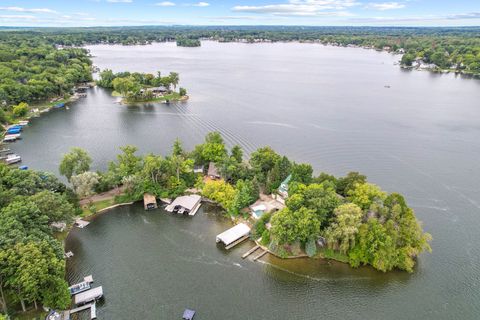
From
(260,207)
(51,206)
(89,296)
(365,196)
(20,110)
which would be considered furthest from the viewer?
(20,110)

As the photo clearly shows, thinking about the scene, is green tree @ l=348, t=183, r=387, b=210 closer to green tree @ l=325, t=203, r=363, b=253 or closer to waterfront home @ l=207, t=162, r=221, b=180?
green tree @ l=325, t=203, r=363, b=253

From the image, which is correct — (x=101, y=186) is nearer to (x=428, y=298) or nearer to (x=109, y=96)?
(x=428, y=298)

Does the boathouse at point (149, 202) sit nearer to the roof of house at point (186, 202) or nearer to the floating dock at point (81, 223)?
the roof of house at point (186, 202)

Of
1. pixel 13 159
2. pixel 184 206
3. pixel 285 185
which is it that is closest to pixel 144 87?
pixel 13 159

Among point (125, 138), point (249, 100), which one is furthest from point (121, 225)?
point (249, 100)

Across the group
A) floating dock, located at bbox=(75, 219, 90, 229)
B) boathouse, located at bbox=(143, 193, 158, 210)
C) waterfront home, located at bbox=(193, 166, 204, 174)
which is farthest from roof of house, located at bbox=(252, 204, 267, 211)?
floating dock, located at bbox=(75, 219, 90, 229)

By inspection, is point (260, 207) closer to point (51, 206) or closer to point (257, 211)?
point (257, 211)

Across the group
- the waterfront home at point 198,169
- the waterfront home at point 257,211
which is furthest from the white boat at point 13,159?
the waterfront home at point 257,211
